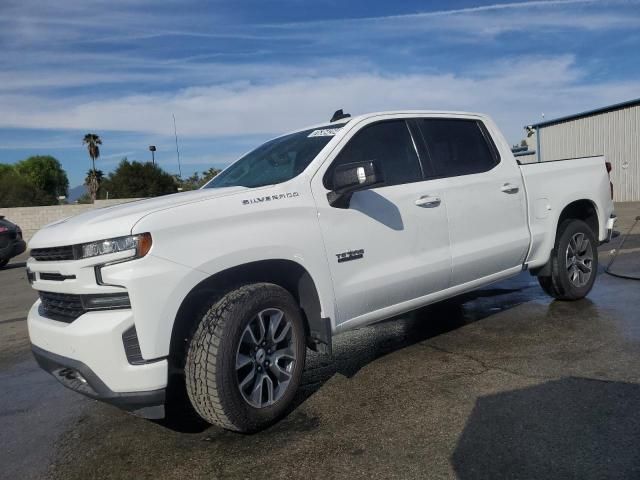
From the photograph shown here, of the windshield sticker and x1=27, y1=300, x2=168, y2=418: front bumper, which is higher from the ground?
the windshield sticker

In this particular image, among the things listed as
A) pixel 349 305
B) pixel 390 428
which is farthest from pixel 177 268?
pixel 390 428

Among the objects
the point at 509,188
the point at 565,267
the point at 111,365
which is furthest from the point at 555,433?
the point at 565,267

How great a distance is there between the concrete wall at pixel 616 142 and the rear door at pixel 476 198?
18.8 meters

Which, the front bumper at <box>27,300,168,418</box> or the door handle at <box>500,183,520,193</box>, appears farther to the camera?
the door handle at <box>500,183,520,193</box>

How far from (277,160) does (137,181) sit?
55.9 m

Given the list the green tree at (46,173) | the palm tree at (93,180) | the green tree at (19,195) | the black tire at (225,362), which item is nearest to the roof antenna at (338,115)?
the black tire at (225,362)

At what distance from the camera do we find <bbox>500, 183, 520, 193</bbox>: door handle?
4.93 m

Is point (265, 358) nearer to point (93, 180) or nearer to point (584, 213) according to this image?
point (584, 213)

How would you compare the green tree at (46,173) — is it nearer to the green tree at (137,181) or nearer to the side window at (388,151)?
the green tree at (137,181)

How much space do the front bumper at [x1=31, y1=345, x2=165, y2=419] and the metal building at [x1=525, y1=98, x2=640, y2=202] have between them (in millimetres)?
19869

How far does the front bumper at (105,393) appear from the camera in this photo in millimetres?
2951

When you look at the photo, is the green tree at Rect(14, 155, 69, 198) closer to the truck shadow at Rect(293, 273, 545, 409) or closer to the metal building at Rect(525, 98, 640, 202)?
the metal building at Rect(525, 98, 640, 202)

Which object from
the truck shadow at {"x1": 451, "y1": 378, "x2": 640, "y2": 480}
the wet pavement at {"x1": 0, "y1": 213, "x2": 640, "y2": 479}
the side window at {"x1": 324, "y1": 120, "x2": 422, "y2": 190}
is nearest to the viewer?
the truck shadow at {"x1": 451, "y1": 378, "x2": 640, "y2": 480}

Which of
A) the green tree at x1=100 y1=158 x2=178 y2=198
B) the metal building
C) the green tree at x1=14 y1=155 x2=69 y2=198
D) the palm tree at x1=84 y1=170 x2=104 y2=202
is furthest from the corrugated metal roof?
the green tree at x1=14 y1=155 x2=69 y2=198
